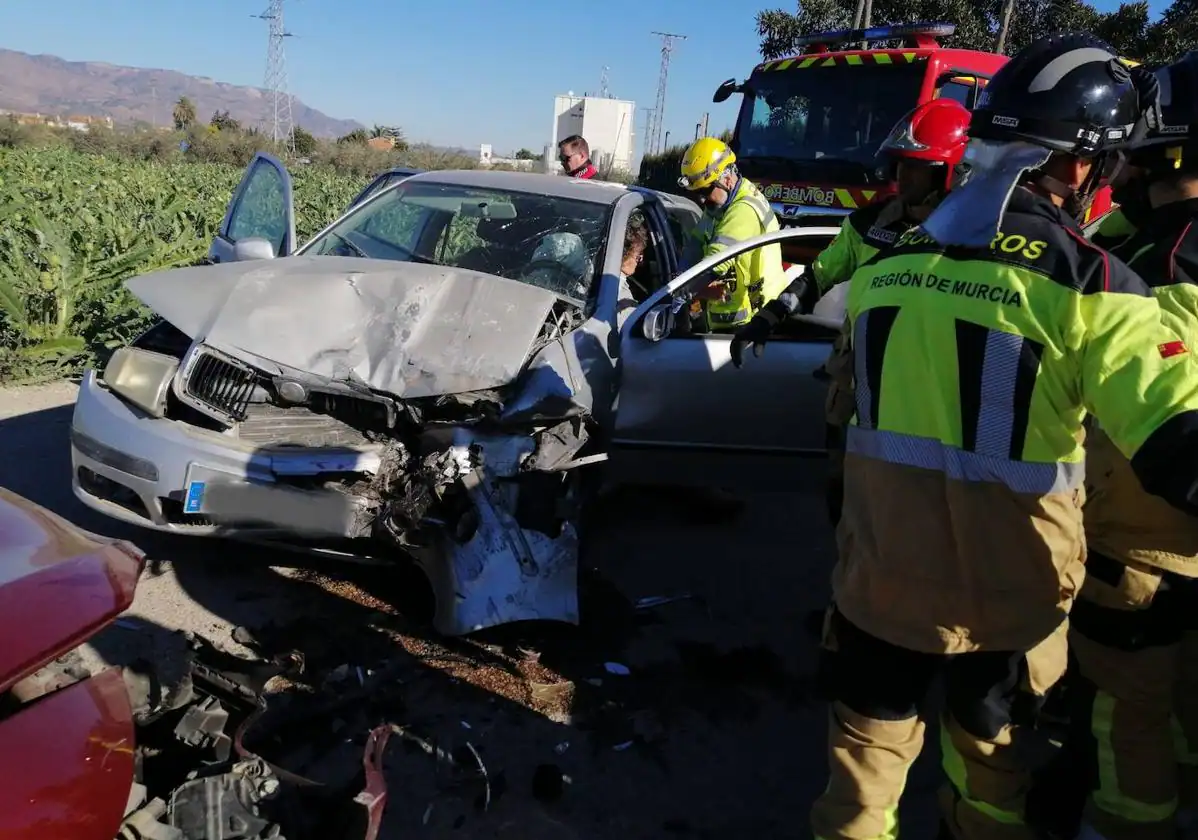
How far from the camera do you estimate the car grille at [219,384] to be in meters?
3.36

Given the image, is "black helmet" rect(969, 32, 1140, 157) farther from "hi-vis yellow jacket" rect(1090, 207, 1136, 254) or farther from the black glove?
the black glove

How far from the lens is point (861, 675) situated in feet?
6.23

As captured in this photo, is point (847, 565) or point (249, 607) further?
point (249, 607)

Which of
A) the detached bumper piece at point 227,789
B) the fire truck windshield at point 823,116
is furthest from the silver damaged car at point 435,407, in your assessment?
the fire truck windshield at point 823,116

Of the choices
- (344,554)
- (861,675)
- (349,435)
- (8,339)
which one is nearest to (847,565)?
(861,675)

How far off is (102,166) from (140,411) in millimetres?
15609

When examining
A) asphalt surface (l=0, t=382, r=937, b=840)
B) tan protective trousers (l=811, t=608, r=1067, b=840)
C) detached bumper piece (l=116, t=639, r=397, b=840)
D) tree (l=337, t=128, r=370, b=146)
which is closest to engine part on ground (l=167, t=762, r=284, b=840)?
detached bumper piece (l=116, t=639, r=397, b=840)

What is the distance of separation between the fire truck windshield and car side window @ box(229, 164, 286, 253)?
5.35 meters

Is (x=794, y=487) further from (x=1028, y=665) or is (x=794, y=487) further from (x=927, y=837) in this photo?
(x=1028, y=665)

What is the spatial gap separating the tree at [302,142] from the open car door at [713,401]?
32708 mm

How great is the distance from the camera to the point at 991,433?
5.34 feet

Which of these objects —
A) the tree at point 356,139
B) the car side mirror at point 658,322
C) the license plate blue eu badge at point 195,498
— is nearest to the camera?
the license plate blue eu badge at point 195,498

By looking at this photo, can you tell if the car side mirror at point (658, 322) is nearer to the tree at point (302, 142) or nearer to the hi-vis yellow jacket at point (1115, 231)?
the hi-vis yellow jacket at point (1115, 231)

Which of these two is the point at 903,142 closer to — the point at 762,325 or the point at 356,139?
the point at 762,325
